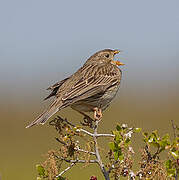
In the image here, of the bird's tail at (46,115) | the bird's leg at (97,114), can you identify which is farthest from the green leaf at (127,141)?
the bird's leg at (97,114)

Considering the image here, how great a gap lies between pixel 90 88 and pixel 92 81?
0.35m

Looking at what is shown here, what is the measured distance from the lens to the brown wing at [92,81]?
736cm

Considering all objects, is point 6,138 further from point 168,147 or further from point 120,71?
point 168,147

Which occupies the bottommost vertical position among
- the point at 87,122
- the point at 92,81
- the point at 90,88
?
the point at 87,122

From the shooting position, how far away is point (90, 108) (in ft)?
24.3

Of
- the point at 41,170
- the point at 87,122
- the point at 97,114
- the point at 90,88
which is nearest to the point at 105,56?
the point at 90,88

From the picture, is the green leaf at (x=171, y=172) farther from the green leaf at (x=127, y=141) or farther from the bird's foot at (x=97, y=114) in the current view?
the bird's foot at (x=97, y=114)

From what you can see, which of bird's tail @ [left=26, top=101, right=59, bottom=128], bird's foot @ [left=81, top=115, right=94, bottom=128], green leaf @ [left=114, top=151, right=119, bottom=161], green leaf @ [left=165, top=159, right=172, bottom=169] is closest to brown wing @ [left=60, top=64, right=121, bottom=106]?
bird's tail @ [left=26, top=101, right=59, bottom=128]

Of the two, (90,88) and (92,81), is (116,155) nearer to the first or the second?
(90,88)

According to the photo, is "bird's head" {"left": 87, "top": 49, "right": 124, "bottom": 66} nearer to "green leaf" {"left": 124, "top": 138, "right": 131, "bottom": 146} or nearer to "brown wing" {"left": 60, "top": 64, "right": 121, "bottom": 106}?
"brown wing" {"left": 60, "top": 64, "right": 121, "bottom": 106}

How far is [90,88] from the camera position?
7855 mm

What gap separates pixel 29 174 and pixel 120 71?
26.8 feet

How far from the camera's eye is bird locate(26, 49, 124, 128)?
23.4 feet

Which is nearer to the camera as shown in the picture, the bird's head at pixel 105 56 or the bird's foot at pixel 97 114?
the bird's foot at pixel 97 114
